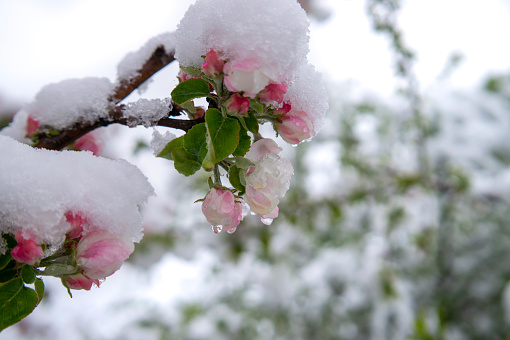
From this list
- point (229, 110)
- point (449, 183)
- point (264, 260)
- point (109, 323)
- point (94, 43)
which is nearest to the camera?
point (229, 110)

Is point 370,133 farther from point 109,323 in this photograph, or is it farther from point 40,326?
point 40,326

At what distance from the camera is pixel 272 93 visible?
32cm

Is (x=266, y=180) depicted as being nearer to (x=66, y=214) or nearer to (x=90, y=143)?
(x=66, y=214)

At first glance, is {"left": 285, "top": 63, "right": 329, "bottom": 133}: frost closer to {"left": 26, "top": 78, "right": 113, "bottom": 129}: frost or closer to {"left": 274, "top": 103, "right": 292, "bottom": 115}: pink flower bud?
{"left": 274, "top": 103, "right": 292, "bottom": 115}: pink flower bud

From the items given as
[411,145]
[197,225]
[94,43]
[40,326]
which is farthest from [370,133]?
[40,326]

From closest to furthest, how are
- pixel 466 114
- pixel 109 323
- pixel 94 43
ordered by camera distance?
pixel 94 43 → pixel 109 323 → pixel 466 114

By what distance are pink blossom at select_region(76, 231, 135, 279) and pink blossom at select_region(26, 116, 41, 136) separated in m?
0.22

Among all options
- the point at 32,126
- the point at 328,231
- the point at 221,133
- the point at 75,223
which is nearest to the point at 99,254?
the point at 75,223

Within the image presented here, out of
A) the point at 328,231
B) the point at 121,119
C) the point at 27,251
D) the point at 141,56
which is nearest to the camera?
the point at 27,251

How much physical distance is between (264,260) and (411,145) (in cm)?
99

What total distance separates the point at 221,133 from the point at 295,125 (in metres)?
0.08

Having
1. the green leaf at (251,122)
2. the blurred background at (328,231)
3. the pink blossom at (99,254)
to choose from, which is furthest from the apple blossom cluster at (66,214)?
the blurred background at (328,231)

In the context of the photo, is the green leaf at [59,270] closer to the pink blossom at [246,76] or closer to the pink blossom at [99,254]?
the pink blossom at [99,254]

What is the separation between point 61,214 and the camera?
0.31 metres
